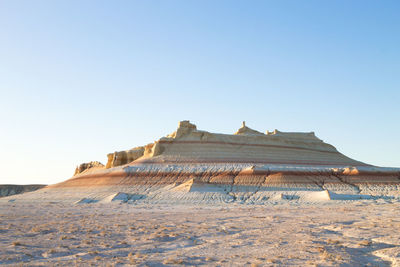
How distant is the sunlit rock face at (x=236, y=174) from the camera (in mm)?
38781

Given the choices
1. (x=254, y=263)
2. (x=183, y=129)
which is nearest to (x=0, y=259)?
(x=254, y=263)

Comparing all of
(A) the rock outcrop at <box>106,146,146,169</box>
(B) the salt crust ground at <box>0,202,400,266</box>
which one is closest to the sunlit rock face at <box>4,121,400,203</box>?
(A) the rock outcrop at <box>106,146,146,169</box>

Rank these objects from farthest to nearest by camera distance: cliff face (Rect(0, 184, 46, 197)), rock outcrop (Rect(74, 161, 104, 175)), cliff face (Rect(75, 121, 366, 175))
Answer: cliff face (Rect(0, 184, 46, 197)), rock outcrop (Rect(74, 161, 104, 175)), cliff face (Rect(75, 121, 366, 175))

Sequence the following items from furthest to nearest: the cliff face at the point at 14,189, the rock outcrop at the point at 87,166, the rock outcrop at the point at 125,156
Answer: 1. the cliff face at the point at 14,189
2. the rock outcrop at the point at 87,166
3. the rock outcrop at the point at 125,156

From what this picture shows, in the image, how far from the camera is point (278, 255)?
32.2ft

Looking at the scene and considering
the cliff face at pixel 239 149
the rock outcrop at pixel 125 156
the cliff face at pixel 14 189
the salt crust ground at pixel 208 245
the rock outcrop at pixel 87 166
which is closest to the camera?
the salt crust ground at pixel 208 245

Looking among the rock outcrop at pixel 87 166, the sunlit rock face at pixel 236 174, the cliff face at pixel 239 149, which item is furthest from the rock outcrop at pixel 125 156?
the rock outcrop at pixel 87 166

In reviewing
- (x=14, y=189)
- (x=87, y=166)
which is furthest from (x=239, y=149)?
(x=14, y=189)

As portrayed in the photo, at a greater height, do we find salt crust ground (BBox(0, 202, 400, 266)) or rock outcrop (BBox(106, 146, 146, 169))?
rock outcrop (BBox(106, 146, 146, 169))

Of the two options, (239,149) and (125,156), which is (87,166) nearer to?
(125,156)

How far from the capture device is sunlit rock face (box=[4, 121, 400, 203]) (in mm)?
38781

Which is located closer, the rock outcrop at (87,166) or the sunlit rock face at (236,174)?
the sunlit rock face at (236,174)

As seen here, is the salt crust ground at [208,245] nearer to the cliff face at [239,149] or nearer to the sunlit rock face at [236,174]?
the sunlit rock face at [236,174]

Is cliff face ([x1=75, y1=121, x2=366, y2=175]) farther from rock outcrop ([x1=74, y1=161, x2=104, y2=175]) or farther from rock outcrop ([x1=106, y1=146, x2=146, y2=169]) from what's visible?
rock outcrop ([x1=74, y1=161, x2=104, y2=175])
